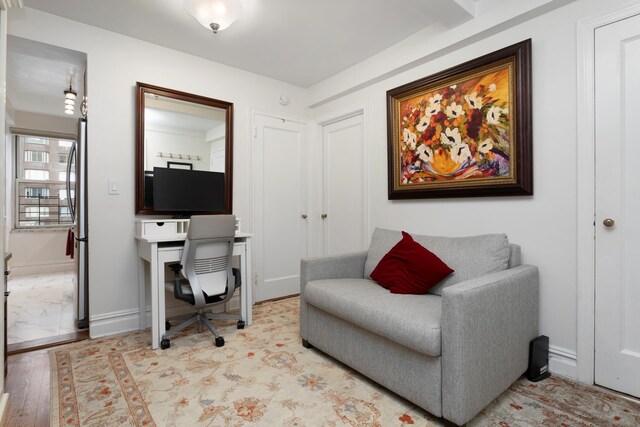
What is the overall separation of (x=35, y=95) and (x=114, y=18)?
2.26 m

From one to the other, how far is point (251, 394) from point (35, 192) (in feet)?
18.3

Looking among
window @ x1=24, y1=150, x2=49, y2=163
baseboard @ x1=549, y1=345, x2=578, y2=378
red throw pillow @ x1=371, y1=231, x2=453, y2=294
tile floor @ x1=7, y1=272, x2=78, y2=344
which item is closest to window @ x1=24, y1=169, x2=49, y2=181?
window @ x1=24, y1=150, x2=49, y2=163

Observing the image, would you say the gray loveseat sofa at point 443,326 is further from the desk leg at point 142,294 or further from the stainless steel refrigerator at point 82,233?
the stainless steel refrigerator at point 82,233

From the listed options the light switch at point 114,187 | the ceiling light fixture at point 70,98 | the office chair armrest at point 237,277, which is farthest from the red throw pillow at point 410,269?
the ceiling light fixture at point 70,98

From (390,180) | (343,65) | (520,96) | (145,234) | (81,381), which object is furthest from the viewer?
(343,65)

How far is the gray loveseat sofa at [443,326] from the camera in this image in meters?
1.40

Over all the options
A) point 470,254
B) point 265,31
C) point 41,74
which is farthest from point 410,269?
point 41,74

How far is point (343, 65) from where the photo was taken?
10.6 feet

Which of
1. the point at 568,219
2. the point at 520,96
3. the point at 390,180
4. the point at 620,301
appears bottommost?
the point at 620,301

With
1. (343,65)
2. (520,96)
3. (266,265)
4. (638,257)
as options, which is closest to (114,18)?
(343,65)

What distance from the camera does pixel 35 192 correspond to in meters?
5.16

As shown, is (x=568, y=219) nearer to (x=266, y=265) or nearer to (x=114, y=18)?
(x=266, y=265)

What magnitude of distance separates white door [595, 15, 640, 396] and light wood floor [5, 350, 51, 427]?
284 centimetres

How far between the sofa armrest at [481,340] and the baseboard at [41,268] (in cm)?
601
